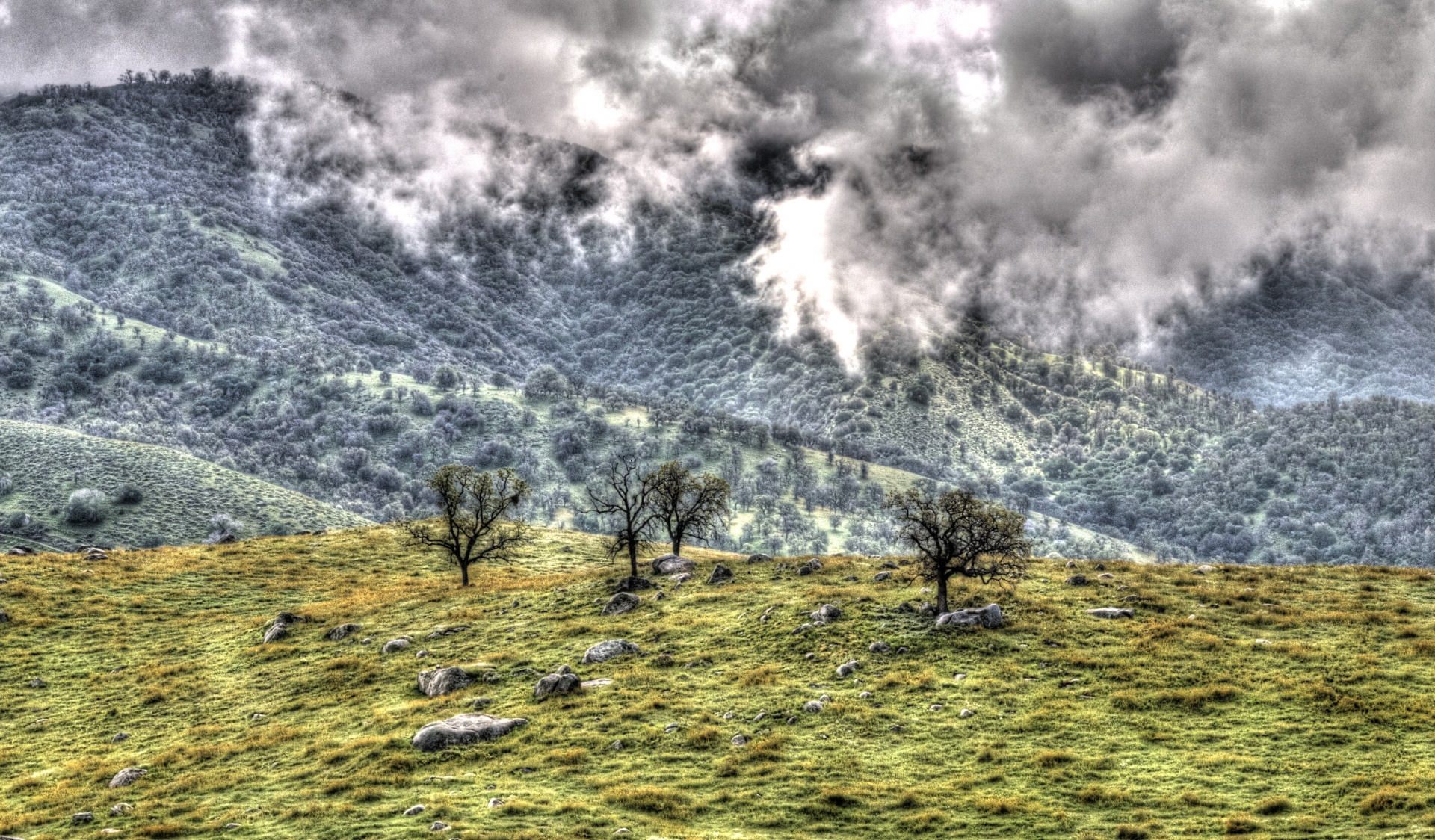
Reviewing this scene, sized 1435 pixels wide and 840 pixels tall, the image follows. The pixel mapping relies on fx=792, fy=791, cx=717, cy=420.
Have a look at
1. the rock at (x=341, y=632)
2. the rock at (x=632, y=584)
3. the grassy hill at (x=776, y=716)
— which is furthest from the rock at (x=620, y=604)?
the rock at (x=341, y=632)

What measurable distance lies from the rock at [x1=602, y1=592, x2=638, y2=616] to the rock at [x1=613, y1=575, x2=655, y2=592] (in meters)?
4.03

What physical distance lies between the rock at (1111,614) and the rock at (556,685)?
27.5 meters

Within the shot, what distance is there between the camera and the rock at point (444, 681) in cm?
3775

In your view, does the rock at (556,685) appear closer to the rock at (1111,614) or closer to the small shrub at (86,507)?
the rock at (1111,614)

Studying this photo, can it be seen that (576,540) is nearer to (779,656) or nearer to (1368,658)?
(779,656)

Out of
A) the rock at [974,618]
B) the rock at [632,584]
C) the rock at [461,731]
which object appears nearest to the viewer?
the rock at [461,731]

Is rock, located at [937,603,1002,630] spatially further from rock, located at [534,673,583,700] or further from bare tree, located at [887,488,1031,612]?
rock, located at [534,673,583,700]

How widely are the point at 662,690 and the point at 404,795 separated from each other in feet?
40.7

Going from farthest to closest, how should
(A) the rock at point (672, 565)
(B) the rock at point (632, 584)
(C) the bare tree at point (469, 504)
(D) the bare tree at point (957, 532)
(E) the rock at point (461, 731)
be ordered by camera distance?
(C) the bare tree at point (469, 504) → (A) the rock at point (672, 565) → (B) the rock at point (632, 584) → (D) the bare tree at point (957, 532) → (E) the rock at point (461, 731)

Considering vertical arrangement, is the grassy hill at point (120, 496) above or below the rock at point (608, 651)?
above

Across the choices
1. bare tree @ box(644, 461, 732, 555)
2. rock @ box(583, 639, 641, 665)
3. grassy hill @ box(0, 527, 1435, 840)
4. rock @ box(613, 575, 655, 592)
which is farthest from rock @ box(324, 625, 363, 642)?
bare tree @ box(644, 461, 732, 555)

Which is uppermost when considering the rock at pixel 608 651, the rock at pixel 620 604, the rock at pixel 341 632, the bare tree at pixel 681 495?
the bare tree at pixel 681 495

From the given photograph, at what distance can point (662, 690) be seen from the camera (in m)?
35.6

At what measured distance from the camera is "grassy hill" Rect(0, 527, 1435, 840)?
2344 centimetres
